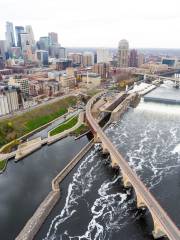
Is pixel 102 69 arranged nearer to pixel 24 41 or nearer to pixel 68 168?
pixel 68 168

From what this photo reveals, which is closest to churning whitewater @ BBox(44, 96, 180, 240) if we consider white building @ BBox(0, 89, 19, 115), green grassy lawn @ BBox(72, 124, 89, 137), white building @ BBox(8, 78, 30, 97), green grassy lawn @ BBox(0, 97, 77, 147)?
green grassy lawn @ BBox(72, 124, 89, 137)

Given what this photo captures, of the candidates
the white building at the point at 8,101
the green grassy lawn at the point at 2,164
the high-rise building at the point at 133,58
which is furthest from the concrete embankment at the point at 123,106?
the high-rise building at the point at 133,58

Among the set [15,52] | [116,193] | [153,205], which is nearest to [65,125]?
[116,193]

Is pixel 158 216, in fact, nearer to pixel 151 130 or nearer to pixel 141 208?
pixel 141 208

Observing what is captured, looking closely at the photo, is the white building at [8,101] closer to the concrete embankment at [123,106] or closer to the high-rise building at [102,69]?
the concrete embankment at [123,106]

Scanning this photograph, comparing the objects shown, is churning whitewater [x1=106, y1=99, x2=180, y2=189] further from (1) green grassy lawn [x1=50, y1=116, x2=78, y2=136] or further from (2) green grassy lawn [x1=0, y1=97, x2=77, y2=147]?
(2) green grassy lawn [x1=0, y1=97, x2=77, y2=147]
